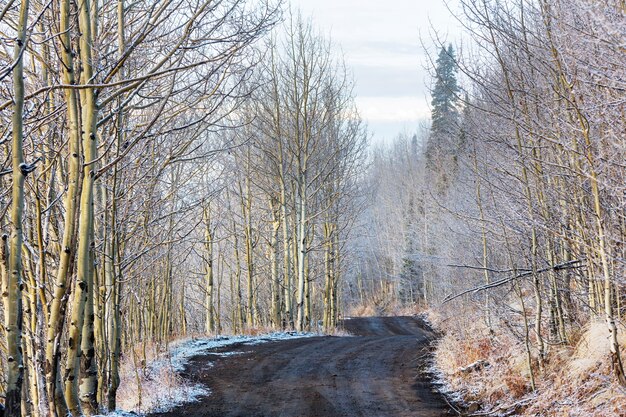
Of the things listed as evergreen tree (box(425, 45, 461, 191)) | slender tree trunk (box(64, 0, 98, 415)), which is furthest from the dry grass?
slender tree trunk (box(64, 0, 98, 415))

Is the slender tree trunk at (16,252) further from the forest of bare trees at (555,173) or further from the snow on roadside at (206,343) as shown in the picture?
the snow on roadside at (206,343)

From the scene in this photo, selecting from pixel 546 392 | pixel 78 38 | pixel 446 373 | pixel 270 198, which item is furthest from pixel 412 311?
pixel 78 38

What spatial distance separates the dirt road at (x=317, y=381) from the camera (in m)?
8.71

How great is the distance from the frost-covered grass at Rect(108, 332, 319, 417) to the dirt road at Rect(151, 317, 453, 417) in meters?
0.27

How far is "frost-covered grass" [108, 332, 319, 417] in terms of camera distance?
8.91 metres

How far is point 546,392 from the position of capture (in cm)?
762

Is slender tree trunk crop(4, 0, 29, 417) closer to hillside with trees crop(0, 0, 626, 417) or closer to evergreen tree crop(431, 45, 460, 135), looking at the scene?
hillside with trees crop(0, 0, 626, 417)

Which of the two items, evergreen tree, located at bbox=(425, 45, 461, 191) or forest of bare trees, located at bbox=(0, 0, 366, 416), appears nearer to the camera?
forest of bare trees, located at bbox=(0, 0, 366, 416)

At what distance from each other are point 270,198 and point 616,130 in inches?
685

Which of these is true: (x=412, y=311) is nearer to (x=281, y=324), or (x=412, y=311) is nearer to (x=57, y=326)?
(x=281, y=324)

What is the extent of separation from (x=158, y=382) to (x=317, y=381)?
2.80 meters

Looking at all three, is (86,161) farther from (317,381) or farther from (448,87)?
(317,381)

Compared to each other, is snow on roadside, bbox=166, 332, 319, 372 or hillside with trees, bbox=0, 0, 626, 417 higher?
hillside with trees, bbox=0, 0, 626, 417

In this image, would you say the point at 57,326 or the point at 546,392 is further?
the point at 546,392
